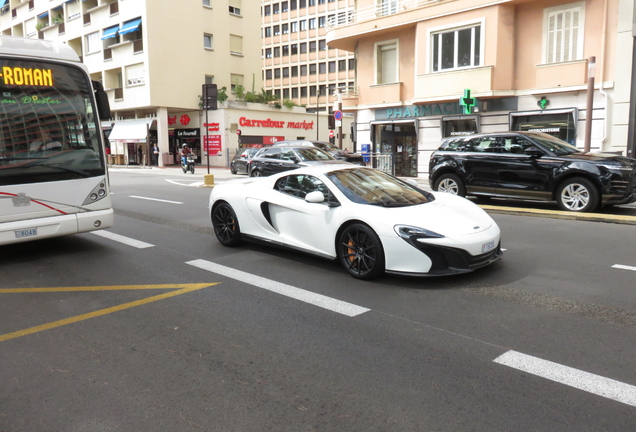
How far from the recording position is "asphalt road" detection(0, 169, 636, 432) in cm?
309

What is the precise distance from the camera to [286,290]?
559cm

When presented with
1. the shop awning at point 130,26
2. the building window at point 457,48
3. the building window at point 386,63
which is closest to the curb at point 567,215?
the building window at point 457,48

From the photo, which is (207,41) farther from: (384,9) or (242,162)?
(384,9)

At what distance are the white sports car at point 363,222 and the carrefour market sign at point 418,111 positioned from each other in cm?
1617

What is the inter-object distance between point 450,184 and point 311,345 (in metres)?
9.70

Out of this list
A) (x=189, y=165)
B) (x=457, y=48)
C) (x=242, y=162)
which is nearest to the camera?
(x=457, y=48)

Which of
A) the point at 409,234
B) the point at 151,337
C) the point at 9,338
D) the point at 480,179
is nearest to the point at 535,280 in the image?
the point at 409,234

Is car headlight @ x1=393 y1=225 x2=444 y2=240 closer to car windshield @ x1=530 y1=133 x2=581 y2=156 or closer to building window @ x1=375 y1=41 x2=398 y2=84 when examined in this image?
car windshield @ x1=530 y1=133 x2=581 y2=156

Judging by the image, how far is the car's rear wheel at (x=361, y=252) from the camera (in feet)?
18.7

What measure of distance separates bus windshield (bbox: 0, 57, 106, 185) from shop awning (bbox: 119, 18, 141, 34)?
3443 cm

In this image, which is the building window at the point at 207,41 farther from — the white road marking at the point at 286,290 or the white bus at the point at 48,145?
the white road marking at the point at 286,290

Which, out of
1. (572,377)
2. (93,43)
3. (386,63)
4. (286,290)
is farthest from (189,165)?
(572,377)

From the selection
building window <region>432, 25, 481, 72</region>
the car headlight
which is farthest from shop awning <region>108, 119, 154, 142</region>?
the car headlight

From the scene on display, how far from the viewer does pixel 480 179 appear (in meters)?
12.3
